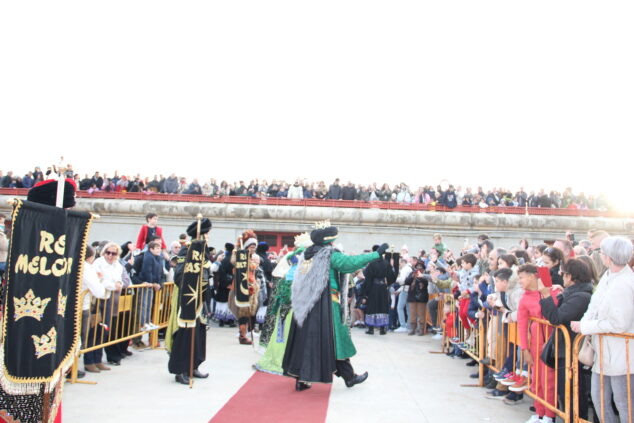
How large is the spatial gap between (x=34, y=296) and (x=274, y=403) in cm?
329

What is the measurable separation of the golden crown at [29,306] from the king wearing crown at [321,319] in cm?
346

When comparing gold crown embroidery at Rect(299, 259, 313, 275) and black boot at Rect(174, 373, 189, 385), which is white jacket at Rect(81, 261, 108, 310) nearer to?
black boot at Rect(174, 373, 189, 385)

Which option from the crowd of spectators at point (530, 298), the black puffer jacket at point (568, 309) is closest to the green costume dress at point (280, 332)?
the crowd of spectators at point (530, 298)

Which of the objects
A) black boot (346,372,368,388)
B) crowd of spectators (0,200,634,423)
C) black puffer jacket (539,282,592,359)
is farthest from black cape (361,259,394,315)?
black puffer jacket (539,282,592,359)

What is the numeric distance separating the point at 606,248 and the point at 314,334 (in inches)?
132

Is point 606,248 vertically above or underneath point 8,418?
above

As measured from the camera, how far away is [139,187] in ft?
78.9

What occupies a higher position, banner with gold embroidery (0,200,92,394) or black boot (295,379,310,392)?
banner with gold embroidery (0,200,92,394)

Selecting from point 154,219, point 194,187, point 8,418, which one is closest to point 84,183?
point 194,187

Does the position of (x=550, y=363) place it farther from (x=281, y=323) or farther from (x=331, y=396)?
(x=281, y=323)

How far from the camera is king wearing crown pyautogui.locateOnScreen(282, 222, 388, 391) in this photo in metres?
6.36

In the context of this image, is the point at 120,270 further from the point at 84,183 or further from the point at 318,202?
the point at 84,183

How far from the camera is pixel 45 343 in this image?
11.8 ft

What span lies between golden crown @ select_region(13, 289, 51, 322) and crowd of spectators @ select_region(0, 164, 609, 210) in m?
19.8
